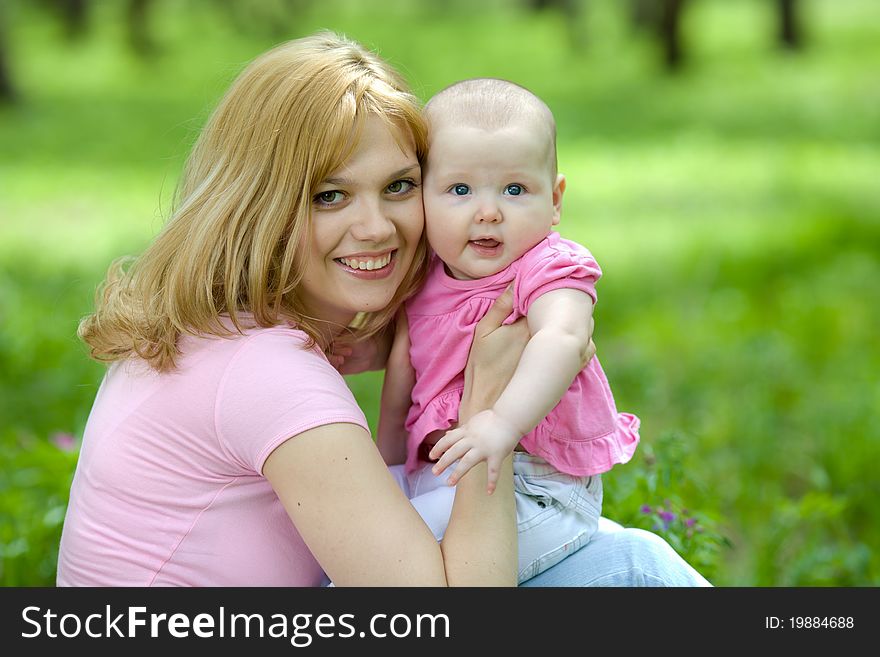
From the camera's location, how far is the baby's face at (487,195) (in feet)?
7.55

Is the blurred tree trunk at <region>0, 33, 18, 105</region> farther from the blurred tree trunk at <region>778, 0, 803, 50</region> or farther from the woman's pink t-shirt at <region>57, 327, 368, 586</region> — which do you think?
the woman's pink t-shirt at <region>57, 327, 368, 586</region>

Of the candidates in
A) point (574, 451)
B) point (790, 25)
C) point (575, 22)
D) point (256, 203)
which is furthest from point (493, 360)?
point (575, 22)

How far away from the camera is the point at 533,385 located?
2.05 m

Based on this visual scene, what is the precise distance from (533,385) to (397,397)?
566 millimetres

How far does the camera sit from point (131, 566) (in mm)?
2201

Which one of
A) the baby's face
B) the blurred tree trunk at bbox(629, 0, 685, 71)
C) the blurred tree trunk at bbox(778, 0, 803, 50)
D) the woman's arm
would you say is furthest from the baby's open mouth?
the blurred tree trunk at bbox(778, 0, 803, 50)

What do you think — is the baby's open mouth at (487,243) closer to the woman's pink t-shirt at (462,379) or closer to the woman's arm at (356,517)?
the woman's pink t-shirt at (462,379)

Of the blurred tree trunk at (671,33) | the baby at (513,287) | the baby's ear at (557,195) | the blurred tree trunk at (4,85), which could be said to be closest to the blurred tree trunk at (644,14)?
the blurred tree trunk at (671,33)

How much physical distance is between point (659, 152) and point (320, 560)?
26.9ft

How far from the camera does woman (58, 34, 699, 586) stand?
6.72 feet

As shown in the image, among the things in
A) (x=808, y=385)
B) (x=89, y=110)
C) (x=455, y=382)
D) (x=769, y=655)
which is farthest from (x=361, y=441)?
(x=89, y=110)

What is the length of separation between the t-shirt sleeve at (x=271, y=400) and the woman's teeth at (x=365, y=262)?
10.5 inches

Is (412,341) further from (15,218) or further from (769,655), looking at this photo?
(15,218)

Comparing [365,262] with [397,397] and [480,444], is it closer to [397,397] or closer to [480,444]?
[397,397]
